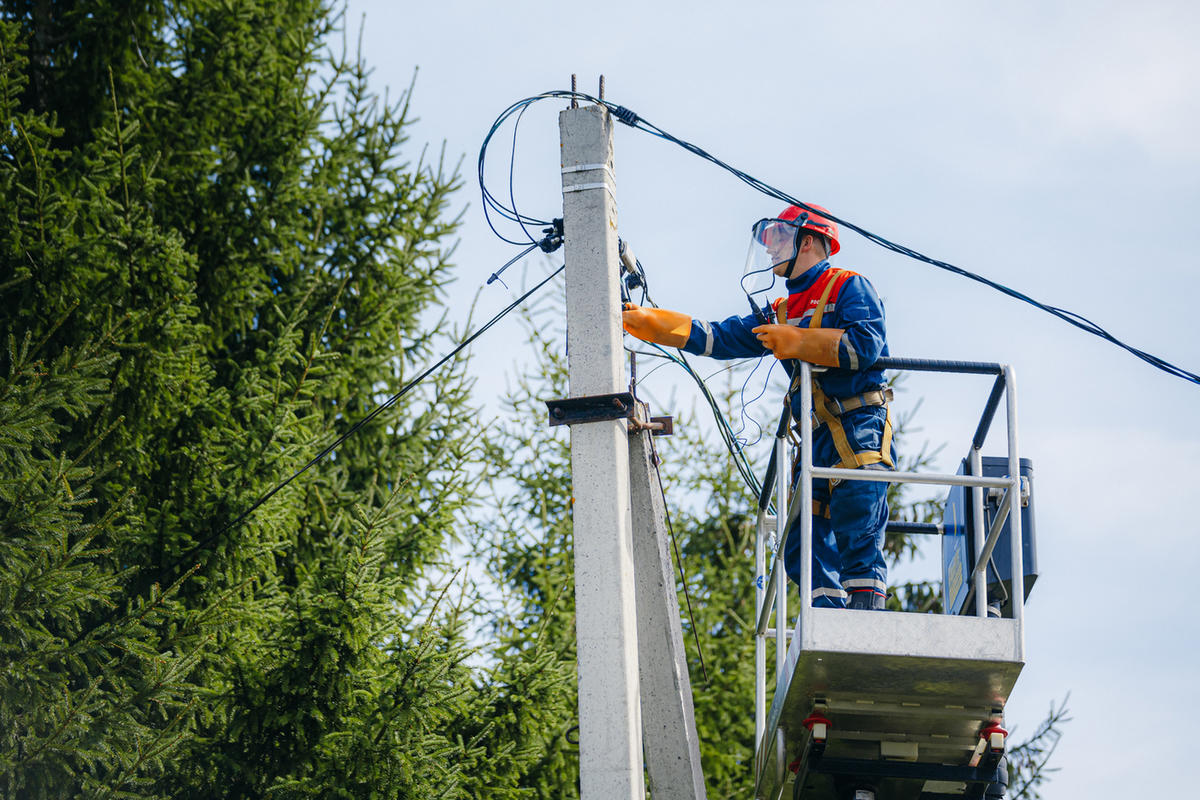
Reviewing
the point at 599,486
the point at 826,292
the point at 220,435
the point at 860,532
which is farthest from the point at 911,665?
the point at 220,435

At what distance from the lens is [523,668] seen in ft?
30.6

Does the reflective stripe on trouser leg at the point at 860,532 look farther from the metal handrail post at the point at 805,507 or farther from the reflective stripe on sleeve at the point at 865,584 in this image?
the metal handrail post at the point at 805,507

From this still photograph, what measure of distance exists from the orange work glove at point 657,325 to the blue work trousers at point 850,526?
0.83 m

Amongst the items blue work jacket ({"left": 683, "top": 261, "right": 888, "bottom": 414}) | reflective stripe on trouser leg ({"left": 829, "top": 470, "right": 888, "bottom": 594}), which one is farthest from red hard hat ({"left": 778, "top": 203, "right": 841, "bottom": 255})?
reflective stripe on trouser leg ({"left": 829, "top": 470, "right": 888, "bottom": 594})

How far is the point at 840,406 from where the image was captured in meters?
6.30

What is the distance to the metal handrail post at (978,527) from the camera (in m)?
5.53

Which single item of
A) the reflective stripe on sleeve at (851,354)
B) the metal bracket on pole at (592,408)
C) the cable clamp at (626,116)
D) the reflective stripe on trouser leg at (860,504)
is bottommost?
the reflective stripe on trouser leg at (860,504)

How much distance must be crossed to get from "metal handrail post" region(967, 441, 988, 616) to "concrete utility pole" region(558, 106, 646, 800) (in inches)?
54.1

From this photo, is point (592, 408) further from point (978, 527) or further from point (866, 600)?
point (978, 527)

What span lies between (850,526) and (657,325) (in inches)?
51.5

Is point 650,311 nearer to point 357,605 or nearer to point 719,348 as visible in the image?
point 719,348

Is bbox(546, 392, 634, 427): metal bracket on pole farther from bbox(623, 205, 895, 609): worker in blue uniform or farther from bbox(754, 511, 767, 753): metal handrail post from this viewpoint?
bbox(754, 511, 767, 753): metal handrail post

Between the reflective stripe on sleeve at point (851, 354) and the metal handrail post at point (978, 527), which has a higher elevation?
the reflective stripe on sleeve at point (851, 354)

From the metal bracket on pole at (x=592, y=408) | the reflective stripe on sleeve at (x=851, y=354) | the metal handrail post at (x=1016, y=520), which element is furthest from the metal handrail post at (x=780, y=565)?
the metal handrail post at (x=1016, y=520)
